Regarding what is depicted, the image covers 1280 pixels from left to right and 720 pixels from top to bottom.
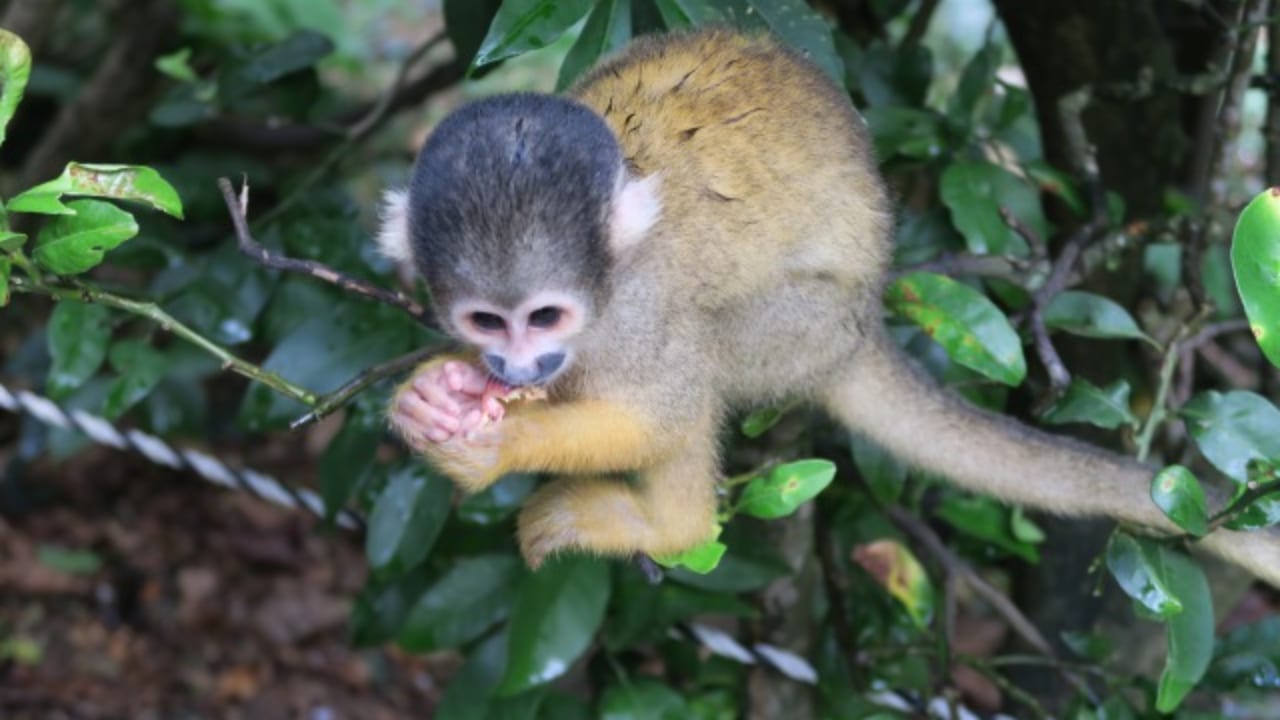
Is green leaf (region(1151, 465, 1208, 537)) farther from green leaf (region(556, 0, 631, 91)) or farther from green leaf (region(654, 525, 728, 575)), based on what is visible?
green leaf (region(556, 0, 631, 91))

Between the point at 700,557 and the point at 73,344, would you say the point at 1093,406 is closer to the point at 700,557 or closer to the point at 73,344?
the point at 700,557

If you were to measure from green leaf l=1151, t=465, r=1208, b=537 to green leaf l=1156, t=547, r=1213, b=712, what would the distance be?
21 centimetres

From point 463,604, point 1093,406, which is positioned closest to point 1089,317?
point 1093,406

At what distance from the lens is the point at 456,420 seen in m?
1.88

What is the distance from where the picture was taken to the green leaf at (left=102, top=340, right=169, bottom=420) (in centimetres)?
227

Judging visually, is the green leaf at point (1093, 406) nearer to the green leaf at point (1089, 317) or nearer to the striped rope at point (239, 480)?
the green leaf at point (1089, 317)

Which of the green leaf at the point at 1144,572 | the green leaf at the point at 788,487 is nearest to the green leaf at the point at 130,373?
the green leaf at the point at 788,487

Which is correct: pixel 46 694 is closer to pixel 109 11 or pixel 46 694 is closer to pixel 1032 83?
pixel 109 11

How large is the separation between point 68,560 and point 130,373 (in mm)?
1856

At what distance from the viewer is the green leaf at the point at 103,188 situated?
57.6 inches


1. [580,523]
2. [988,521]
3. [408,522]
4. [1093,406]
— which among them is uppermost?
[1093,406]

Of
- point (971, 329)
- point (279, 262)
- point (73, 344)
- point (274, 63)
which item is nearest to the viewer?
point (279, 262)

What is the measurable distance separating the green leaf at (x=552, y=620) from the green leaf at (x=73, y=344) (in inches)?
31.5

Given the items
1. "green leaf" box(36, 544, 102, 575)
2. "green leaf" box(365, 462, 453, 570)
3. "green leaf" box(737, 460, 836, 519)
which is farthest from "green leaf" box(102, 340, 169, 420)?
"green leaf" box(36, 544, 102, 575)
